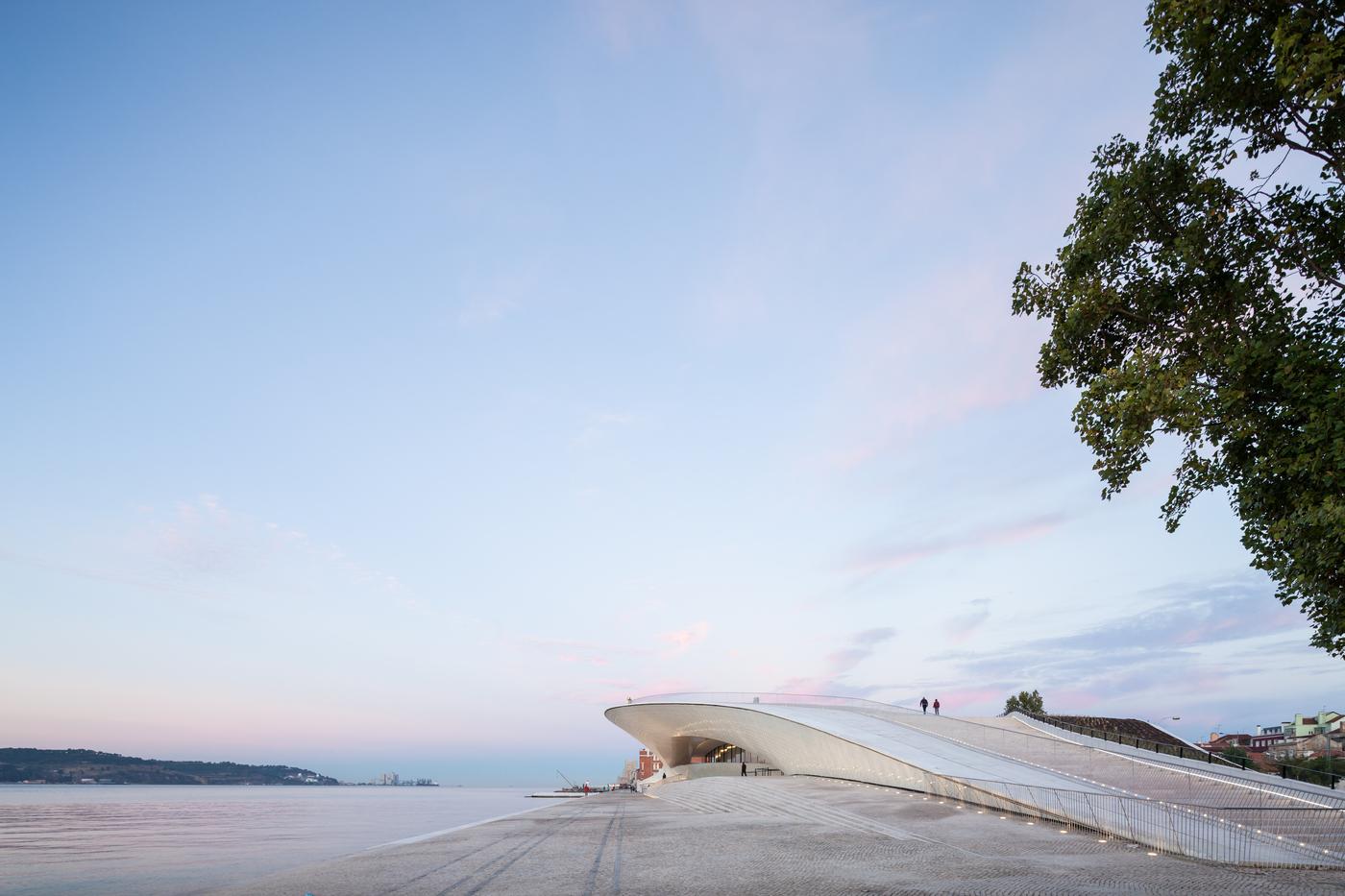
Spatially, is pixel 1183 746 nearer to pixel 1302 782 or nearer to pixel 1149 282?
pixel 1302 782

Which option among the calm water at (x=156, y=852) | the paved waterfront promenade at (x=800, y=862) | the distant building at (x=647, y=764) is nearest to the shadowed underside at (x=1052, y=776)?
the paved waterfront promenade at (x=800, y=862)

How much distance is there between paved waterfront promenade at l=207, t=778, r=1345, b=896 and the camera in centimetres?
959

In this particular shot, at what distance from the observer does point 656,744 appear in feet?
204

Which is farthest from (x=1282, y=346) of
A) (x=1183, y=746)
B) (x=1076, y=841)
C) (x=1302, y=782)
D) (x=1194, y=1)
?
(x=1183, y=746)

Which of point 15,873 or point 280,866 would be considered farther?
point 280,866

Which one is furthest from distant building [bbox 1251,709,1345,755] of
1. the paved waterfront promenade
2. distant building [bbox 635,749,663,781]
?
distant building [bbox 635,749,663,781]

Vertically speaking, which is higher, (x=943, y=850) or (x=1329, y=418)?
(x=1329, y=418)

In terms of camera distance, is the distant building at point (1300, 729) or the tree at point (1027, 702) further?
the tree at point (1027, 702)

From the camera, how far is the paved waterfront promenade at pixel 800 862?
959 cm

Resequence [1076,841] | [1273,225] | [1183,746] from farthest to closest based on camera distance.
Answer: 1. [1183,746]
2. [1076,841]
3. [1273,225]

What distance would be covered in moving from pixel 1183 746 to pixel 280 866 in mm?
31119

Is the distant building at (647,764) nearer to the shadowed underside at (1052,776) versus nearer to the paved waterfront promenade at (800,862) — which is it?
the shadowed underside at (1052,776)

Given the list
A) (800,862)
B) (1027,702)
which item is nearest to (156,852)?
(800,862)

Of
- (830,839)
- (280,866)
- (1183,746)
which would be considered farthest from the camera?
(1183,746)
